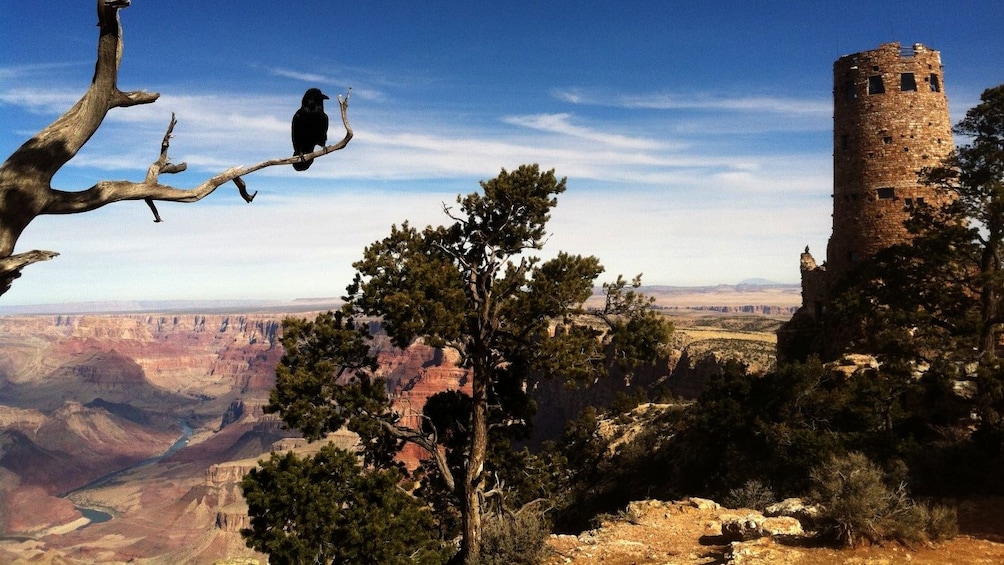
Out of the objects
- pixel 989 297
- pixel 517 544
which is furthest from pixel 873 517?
pixel 989 297

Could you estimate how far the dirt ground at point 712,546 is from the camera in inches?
412

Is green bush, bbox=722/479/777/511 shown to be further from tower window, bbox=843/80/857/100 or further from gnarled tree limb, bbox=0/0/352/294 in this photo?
tower window, bbox=843/80/857/100

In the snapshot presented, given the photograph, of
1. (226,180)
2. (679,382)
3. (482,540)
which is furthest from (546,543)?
(679,382)

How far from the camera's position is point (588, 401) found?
309 feet

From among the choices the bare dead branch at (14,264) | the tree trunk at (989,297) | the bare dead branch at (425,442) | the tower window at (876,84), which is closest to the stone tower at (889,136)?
the tower window at (876,84)

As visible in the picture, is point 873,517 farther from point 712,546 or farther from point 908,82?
point 908,82

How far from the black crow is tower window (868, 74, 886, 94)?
2874 centimetres

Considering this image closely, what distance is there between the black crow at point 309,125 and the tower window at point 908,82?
29.2 meters

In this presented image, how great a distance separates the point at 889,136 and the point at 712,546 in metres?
22.9

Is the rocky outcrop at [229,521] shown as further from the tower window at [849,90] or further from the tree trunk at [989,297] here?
the tree trunk at [989,297]

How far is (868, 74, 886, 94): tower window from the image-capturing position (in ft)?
91.1

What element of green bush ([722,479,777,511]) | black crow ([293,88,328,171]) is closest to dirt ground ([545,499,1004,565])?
green bush ([722,479,777,511])

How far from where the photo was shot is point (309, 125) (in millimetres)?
7473

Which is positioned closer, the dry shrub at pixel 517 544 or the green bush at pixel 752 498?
the dry shrub at pixel 517 544
